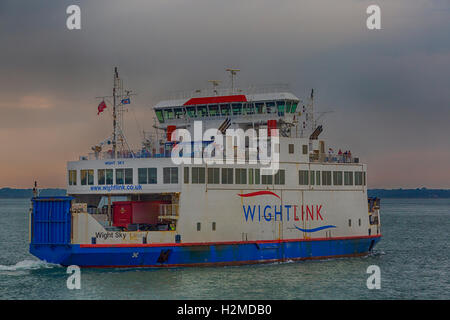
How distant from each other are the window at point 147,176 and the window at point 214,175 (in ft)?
9.11

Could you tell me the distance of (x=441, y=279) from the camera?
3619 centimetres

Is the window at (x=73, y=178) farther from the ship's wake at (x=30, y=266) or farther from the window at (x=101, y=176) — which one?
the ship's wake at (x=30, y=266)

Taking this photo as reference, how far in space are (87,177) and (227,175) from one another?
23.6ft

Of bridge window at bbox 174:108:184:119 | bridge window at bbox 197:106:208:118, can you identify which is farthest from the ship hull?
bridge window at bbox 174:108:184:119

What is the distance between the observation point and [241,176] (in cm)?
3659

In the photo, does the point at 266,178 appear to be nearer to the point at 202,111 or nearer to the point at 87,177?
the point at 202,111

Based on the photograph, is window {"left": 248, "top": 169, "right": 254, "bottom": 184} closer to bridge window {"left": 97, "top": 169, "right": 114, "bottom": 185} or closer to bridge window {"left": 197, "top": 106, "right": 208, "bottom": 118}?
bridge window {"left": 197, "top": 106, "right": 208, "bottom": 118}

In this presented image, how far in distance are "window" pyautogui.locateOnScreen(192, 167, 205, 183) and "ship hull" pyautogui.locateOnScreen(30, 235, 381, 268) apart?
3.19m

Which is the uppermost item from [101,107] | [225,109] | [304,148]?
[225,109]

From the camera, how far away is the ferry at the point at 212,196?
1331 inches

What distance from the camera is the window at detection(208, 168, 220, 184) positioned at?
35594 mm

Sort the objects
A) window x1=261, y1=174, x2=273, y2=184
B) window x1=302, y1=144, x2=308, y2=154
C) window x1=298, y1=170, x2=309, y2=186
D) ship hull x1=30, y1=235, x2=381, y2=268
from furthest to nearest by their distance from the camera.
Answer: window x1=302, y1=144, x2=308, y2=154 < window x1=298, y1=170, x2=309, y2=186 < window x1=261, y1=174, x2=273, y2=184 < ship hull x1=30, y1=235, x2=381, y2=268

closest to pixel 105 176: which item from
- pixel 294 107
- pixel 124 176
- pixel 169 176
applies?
pixel 124 176
